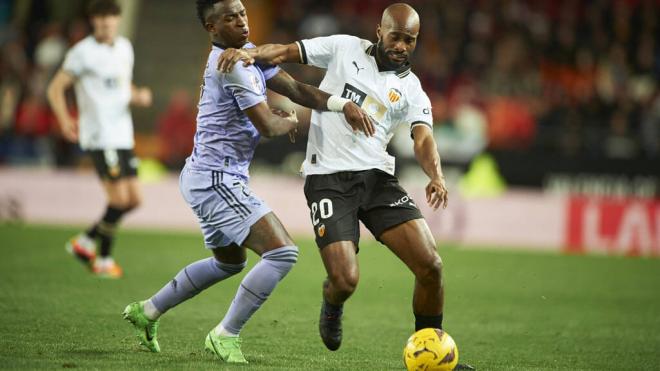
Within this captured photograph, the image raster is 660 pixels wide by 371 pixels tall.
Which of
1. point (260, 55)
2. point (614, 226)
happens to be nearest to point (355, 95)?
point (260, 55)

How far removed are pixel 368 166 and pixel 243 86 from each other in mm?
1146

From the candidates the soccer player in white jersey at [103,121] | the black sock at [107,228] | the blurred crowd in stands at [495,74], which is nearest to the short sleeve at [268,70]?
the soccer player in white jersey at [103,121]

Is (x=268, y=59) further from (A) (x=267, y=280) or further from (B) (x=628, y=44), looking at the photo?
(B) (x=628, y=44)

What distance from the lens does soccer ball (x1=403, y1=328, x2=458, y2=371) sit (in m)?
6.23

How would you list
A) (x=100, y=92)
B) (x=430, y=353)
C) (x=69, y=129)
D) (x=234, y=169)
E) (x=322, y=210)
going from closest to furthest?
(x=430, y=353), (x=234, y=169), (x=322, y=210), (x=69, y=129), (x=100, y=92)

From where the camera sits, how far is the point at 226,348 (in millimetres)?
6504

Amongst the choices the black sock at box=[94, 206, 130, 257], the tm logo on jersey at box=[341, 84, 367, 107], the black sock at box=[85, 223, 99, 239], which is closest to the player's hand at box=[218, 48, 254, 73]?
the tm logo on jersey at box=[341, 84, 367, 107]

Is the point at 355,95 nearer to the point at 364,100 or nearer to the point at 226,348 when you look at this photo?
the point at 364,100

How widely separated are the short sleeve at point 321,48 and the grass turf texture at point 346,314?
2030 mm

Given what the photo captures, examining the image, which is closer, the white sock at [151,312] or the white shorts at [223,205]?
the white shorts at [223,205]

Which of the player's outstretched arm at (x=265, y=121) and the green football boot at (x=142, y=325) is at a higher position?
the player's outstretched arm at (x=265, y=121)

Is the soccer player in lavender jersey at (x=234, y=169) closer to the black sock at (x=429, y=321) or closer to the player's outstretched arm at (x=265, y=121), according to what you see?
the player's outstretched arm at (x=265, y=121)

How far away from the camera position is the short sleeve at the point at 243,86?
6.30 m

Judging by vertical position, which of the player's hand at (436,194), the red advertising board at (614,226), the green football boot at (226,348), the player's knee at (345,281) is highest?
the player's hand at (436,194)
